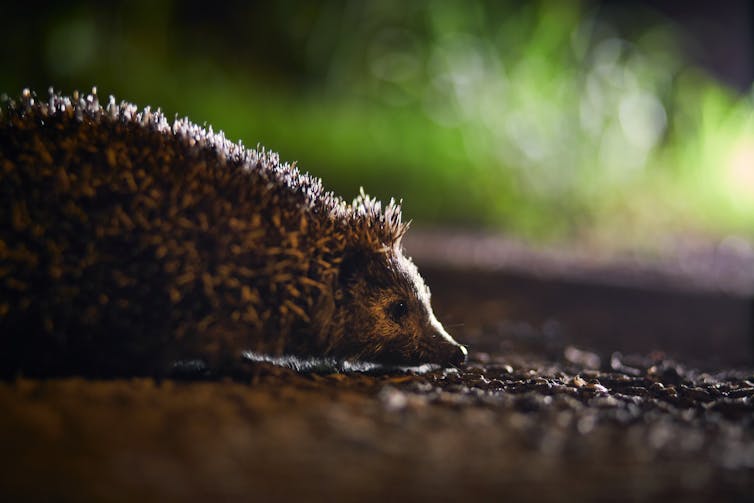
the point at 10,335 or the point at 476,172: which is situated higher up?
the point at 476,172

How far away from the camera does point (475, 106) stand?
10586mm

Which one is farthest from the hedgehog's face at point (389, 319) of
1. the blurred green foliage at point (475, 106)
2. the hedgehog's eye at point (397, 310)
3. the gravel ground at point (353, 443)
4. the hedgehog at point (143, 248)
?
the blurred green foliage at point (475, 106)

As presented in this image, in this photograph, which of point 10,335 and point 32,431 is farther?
point 10,335

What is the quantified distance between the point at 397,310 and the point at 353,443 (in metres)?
1.85

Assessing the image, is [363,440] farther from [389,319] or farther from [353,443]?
[389,319]

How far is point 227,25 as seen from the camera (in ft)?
51.0

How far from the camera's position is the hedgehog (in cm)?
329

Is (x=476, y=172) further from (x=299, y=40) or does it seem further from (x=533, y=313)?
(x=299, y=40)

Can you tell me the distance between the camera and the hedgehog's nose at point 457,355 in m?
4.01

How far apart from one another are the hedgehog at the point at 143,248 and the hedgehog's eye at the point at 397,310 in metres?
0.42

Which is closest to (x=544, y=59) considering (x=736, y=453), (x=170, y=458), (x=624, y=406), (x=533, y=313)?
(x=533, y=313)

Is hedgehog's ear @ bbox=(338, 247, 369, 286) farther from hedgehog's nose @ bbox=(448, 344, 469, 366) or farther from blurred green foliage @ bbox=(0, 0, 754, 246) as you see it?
blurred green foliage @ bbox=(0, 0, 754, 246)

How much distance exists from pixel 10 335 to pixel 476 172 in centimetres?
843

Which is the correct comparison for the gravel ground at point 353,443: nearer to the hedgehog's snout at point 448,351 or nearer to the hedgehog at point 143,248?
the hedgehog at point 143,248
